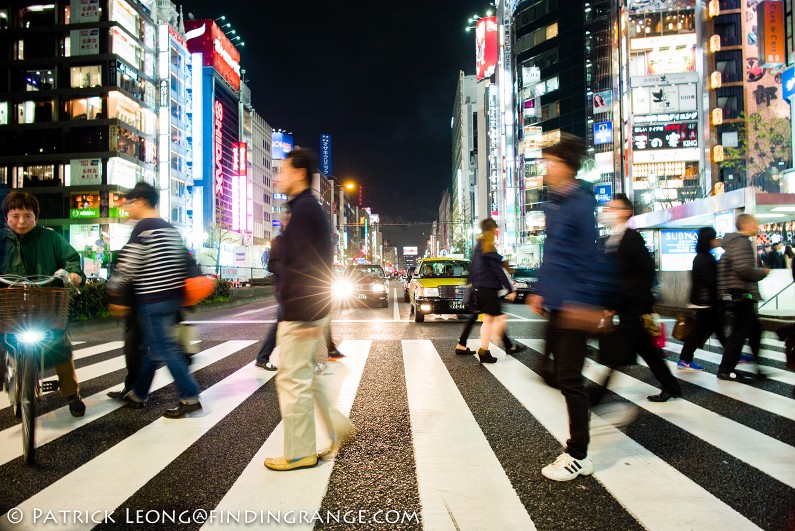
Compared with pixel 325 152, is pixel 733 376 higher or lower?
lower

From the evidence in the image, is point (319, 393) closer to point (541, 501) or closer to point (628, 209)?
point (541, 501)

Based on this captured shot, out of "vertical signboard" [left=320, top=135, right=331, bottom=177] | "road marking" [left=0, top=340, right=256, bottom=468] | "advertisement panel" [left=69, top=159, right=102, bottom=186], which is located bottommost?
"road marking" [left=0, top=340, right=256, bottom=468]

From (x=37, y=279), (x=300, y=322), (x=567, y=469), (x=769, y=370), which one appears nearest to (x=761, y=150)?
(x=769, y=370)

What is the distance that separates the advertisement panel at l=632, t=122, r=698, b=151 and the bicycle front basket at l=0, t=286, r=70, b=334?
4510 centimetres

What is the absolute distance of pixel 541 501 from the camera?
2.58 m

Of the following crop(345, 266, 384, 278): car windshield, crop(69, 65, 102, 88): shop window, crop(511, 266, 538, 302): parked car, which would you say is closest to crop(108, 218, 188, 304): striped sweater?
crop(345, 266, 384, 278): car windshield

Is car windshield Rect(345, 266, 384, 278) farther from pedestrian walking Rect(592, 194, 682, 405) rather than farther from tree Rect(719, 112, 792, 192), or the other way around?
tree Rect(719, 112, 792, 192)

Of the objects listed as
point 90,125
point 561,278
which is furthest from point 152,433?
point 90,125

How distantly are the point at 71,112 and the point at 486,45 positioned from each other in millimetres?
57129

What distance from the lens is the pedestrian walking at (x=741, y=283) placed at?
16.9ft

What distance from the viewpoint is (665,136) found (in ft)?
136

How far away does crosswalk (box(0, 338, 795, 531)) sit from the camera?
8.03 feet

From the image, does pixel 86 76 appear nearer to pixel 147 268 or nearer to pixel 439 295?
pixel 439 295

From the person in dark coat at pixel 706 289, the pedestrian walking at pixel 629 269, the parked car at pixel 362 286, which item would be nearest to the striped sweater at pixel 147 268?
the pedestrian walking at pixel 629 269
